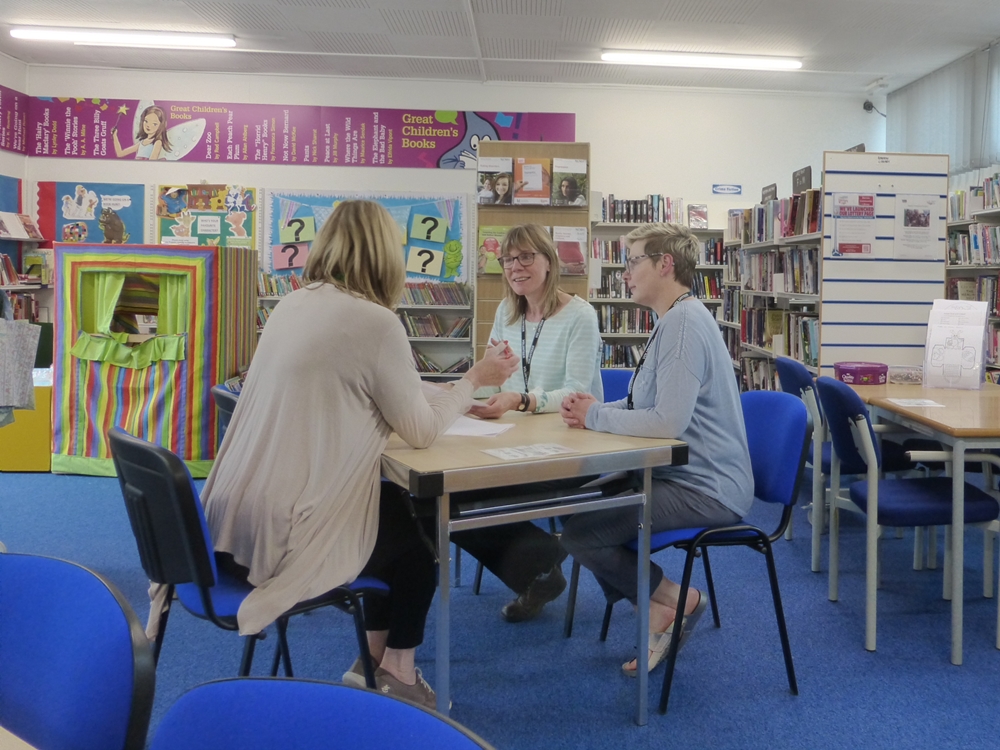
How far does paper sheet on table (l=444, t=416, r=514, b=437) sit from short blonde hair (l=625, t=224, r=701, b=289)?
2.25 feet

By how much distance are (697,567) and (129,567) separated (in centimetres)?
243

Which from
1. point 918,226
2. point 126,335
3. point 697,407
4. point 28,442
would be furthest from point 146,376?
point 918,226

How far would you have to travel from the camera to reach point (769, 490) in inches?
95.8

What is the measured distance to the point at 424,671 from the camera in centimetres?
252

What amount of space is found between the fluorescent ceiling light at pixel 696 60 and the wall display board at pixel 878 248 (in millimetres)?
2759

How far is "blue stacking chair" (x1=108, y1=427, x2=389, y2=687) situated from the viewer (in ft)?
5.29

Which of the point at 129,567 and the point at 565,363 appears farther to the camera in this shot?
the point at 129,567

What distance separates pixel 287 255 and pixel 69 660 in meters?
6.55

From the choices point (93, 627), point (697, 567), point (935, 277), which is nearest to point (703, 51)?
point (935, 277)

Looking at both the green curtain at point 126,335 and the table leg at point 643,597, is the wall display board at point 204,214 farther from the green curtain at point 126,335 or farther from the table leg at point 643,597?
the table leg at point 643,597

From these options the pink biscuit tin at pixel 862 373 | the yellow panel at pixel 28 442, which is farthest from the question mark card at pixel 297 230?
the pink biscuit tin at pixel 862 373

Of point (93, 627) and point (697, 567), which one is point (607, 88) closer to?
point (697, 567)

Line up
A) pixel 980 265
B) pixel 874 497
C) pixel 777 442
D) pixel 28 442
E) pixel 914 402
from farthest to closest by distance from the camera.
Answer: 1. pixel 980 265
2. pixel 28 442
3. pixel 914 402
4. pixel 874 497
5. pixel 777 442

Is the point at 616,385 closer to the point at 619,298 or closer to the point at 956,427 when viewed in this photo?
the point at 956,427
